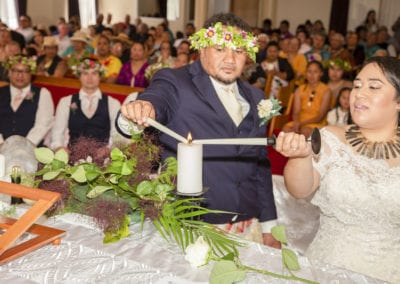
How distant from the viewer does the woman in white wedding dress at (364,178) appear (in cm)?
221

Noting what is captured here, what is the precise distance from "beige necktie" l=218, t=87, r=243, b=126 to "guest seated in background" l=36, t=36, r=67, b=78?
21.7 ft

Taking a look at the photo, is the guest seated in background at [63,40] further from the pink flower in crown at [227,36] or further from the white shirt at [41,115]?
the pink flower in crown at [227,36]

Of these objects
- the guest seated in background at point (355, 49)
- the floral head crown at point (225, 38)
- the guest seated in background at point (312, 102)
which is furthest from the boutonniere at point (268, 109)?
the guest seated in background at point (355, 49)

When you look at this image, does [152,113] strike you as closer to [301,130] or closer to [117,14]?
[301,130]

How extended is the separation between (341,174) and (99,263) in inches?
41.1

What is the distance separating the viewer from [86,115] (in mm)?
5145

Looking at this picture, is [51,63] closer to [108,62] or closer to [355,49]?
[108,62]

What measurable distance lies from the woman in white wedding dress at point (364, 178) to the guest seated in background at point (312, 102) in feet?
14.3

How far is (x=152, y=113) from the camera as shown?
2.02 meters

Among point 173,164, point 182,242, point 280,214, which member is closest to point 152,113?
point 173,164

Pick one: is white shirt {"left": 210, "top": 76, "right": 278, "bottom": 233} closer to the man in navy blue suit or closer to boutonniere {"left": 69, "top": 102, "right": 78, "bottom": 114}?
the man in navy blue suit

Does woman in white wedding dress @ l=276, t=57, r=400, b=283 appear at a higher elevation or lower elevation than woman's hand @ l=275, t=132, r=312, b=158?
lower

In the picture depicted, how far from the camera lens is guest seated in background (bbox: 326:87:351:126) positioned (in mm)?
5809

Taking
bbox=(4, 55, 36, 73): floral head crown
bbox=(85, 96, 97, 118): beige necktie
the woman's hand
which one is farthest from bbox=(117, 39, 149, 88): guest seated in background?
the woman's hand
